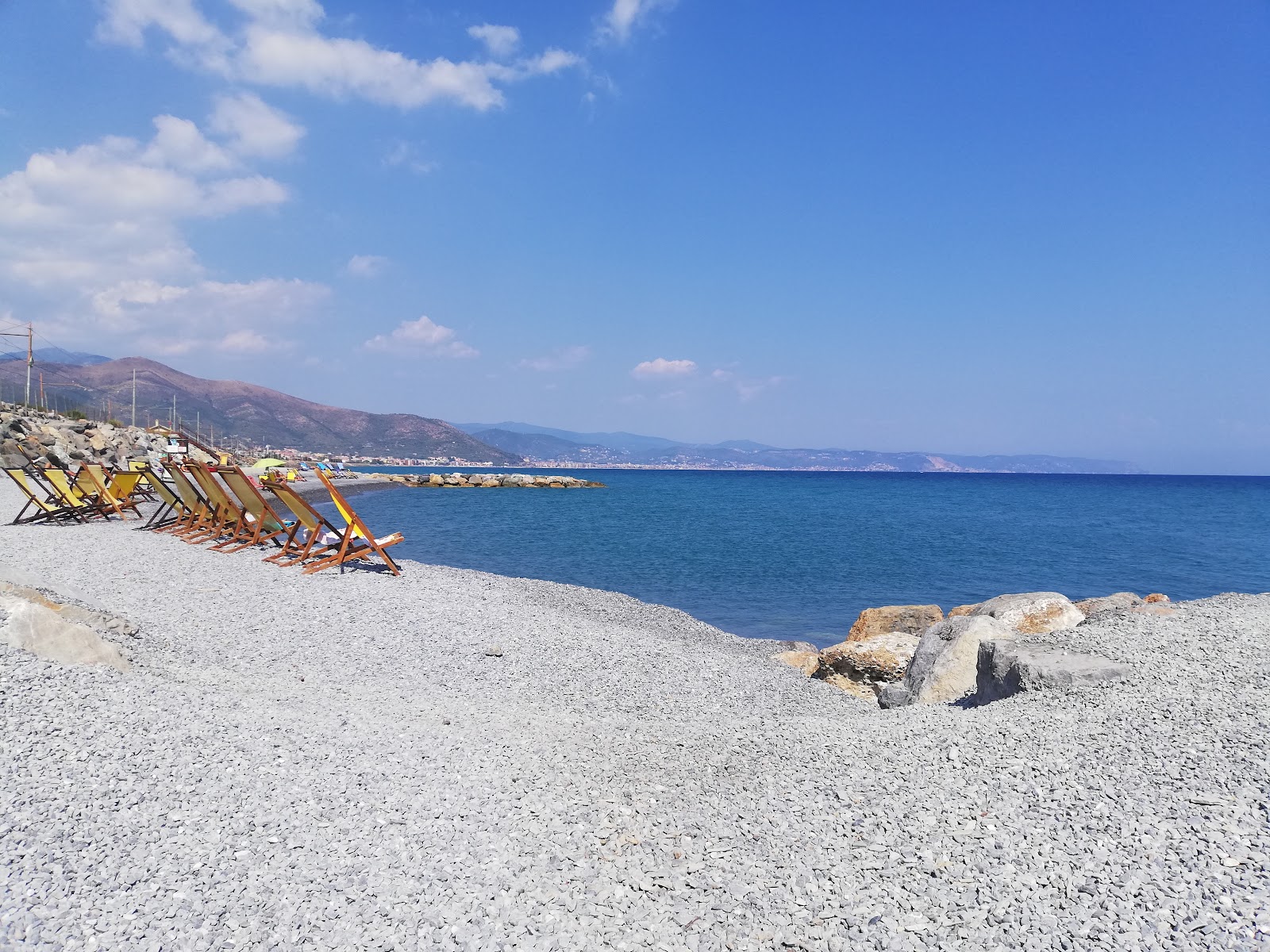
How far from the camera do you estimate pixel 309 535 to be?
11531mm

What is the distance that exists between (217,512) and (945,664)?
12305 mm

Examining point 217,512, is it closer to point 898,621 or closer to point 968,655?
point 898,621

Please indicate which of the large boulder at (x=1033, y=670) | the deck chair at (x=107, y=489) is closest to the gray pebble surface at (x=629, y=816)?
the large boulder at (x=1033, y=670)

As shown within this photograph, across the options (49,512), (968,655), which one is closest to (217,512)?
(49,512)

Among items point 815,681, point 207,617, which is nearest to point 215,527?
point 207,617

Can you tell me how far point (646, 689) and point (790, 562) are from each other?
1378 cm

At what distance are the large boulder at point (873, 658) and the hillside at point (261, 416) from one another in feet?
351

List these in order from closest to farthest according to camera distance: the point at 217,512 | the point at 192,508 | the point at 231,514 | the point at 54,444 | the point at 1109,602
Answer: the point at 1109,602 → the point at 231,514 → the point at 217,512 → the point at 192,508 → the point at 54,444

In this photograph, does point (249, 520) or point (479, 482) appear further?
point (479, 482)

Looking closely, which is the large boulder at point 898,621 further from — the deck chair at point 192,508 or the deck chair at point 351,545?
the deck chair at point 192,508

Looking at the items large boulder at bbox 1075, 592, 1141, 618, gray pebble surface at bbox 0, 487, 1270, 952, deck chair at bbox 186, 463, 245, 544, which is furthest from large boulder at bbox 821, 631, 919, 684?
deck chair at bbox 186, 463, 245, 544

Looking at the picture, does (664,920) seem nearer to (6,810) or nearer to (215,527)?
(6,810)

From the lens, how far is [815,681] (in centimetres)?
795

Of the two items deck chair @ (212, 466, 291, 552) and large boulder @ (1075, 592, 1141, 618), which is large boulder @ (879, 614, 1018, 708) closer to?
Answer: large boulder @ (1075, 592, 1141, 618)
